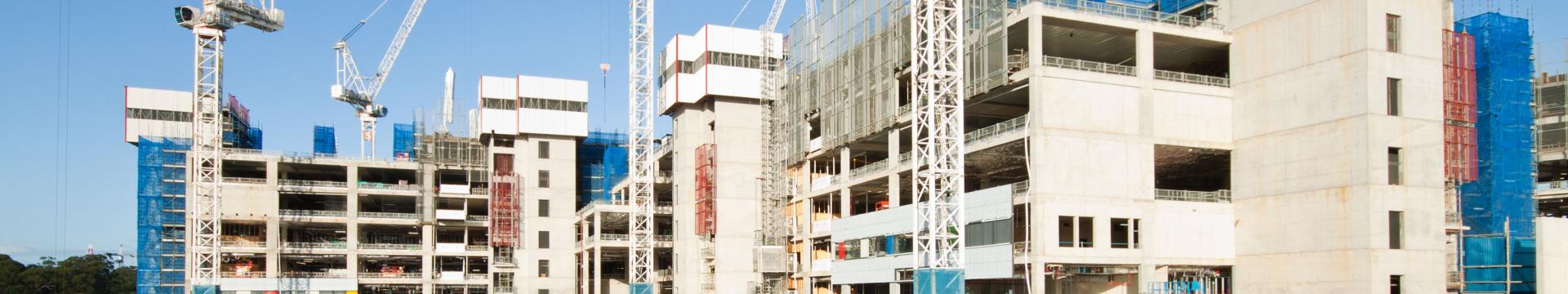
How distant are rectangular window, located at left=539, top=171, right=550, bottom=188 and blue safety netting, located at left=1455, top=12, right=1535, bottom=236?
253 feet

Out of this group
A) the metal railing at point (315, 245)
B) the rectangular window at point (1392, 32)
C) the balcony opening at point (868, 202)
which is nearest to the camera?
the rectangular window at point (1392, 32)

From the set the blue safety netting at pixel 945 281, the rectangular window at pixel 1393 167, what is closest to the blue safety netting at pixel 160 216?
the blue safety netting at pixel 945 281

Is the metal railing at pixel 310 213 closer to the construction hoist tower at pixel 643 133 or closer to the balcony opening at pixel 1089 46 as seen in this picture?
the construction hoist tower at pixel 643 133

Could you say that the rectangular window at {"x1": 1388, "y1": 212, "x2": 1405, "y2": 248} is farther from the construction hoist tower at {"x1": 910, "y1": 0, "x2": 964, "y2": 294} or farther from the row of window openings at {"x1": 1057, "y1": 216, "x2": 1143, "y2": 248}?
the construction hoist tower at {"x1": 910, "y1": 0, "x2": 964, "y2": 294}

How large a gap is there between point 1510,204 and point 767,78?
49.9 metres

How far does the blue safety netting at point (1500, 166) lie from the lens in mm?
65375

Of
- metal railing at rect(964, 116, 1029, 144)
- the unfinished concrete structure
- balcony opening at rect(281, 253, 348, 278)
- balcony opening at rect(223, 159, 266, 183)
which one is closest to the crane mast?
the unfinished concrete structure

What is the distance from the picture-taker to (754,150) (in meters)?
98.2

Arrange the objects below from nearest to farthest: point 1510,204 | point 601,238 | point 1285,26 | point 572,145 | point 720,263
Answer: point 1285,26
point 1510,204
point 720,263
point 601,238
point 572,145

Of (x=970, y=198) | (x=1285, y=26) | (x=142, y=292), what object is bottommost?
(x=142, y=292)

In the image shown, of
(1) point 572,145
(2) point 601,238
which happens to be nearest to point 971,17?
(2) point 601,238

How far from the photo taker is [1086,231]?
66188mm

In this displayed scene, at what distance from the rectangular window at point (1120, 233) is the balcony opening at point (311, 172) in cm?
8003

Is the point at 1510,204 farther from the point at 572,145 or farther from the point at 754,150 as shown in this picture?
the point at 572,145
